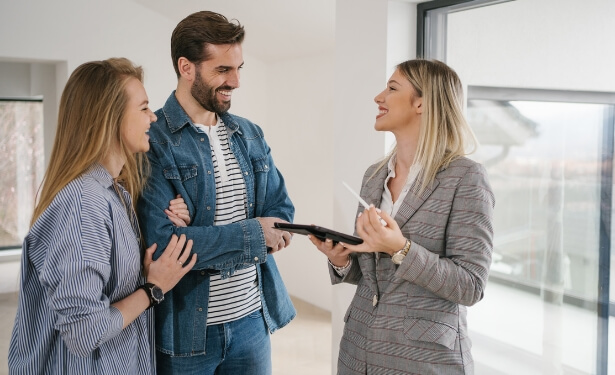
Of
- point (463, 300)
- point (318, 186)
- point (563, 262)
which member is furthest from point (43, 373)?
point (318, 186)

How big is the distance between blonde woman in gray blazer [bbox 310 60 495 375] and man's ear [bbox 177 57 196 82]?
60 centimetres

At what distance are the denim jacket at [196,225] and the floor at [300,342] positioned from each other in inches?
93.7

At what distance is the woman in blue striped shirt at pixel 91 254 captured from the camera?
1.44 meters

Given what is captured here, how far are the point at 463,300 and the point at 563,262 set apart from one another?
41.4 inches

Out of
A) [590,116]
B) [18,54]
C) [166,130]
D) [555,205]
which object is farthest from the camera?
[18,54]

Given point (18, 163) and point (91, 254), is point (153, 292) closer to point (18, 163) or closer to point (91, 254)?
point (91, 254)

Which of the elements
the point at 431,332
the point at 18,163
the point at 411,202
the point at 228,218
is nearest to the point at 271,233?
the point at 228,218

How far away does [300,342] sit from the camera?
16.1 feet

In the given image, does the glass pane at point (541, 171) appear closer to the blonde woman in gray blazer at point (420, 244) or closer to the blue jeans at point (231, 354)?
the blonde woman in gray blazer at point (420, 244)

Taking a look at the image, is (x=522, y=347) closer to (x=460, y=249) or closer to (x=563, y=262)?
(x=563, y=262)

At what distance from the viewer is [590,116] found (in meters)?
2.33

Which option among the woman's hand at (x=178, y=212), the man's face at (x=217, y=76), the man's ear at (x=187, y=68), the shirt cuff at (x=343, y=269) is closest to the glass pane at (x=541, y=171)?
the shirt cuff at (x=343, y=269)

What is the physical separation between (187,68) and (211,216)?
1.58 ft

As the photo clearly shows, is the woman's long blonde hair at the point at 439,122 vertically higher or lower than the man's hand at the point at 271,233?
higher
